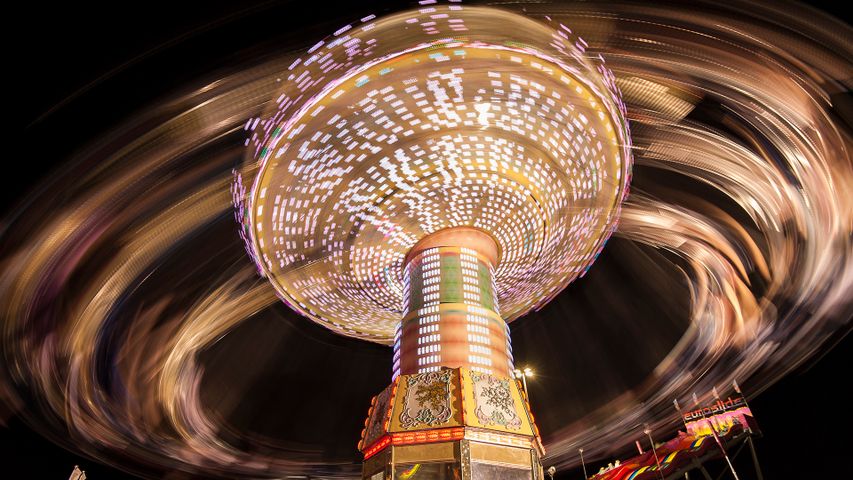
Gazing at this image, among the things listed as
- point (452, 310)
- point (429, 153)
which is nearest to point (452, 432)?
point (452, 310)

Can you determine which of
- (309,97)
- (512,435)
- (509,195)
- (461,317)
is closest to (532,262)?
(509,195)

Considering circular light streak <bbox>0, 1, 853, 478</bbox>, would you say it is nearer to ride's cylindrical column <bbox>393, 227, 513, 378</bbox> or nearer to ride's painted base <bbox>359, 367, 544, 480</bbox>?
ride's cylindrical column <bbox>393, 227, 513, 378</bbox>

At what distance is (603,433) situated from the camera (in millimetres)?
21844

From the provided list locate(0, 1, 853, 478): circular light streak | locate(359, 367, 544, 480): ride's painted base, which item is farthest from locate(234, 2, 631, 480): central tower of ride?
locate(0, 1, 853, 478): circular light streak

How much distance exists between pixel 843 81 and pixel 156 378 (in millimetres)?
19996

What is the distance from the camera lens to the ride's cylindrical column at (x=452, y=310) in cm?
1189

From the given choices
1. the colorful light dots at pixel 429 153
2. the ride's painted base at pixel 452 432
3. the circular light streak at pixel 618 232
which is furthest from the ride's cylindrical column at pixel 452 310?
the circular light streak at pixel 618 232

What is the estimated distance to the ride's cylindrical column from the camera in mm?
11891

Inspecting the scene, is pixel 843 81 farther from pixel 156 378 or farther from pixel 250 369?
pixel 250 369

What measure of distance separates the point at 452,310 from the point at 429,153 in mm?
4344

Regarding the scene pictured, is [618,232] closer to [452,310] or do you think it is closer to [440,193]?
[440,193]

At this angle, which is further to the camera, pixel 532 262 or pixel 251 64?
pixel 532 262

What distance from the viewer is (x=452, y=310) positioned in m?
12.4

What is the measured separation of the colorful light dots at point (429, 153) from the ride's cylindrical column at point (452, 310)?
84 centimetres
